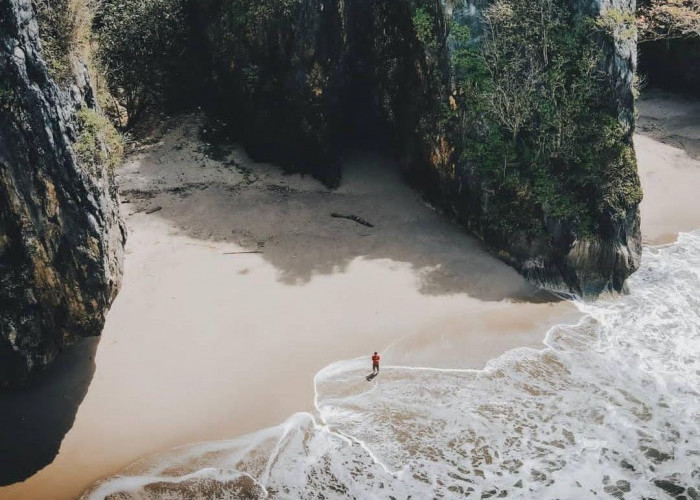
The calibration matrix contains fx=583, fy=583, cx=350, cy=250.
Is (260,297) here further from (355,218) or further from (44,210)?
(44,210)

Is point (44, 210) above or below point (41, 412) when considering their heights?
above

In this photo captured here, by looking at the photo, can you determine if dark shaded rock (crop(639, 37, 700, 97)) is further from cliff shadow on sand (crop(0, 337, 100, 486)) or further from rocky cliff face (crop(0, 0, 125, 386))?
cliff shadow on sand (crop(0, 337, 100, 486))

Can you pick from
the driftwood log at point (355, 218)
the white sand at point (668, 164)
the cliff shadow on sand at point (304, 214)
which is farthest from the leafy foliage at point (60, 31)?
the white sand at point (668, 164)

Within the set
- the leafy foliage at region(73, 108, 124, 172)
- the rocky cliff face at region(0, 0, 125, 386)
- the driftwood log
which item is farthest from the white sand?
the rocky cliff face at region(0, 0, 125, 386)

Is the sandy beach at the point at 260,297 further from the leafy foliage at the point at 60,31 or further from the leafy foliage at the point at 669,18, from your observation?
the leafy foliage at the point at 669,18

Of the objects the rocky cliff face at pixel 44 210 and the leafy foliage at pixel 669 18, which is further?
the leafy foliage at pixel 669 18

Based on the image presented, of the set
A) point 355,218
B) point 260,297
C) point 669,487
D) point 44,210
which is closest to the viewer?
point 44,210

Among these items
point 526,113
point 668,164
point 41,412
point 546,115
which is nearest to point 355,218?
point 526,113
